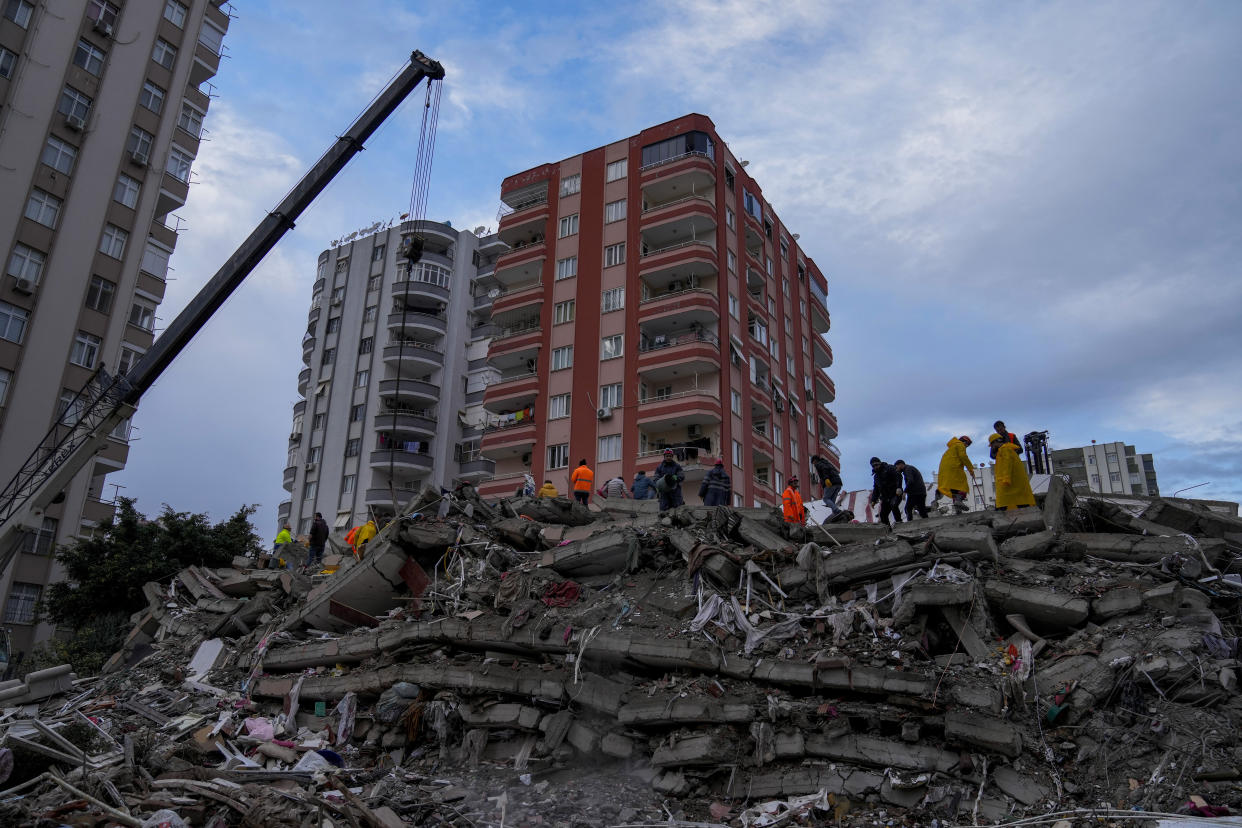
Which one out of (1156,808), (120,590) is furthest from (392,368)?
(1156,808)

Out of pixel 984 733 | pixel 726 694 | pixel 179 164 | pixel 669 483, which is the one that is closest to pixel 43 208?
pixel 179 164

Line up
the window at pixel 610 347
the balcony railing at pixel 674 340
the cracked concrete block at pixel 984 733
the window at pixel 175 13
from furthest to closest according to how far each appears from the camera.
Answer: the window at pixel 610 347
the window at pixel 175 13
the balcony railing at pixel 674 340
the cracked concrete block at pixel 984 733

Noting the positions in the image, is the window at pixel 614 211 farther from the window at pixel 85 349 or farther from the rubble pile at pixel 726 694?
the rubble pile at pixel 726 694

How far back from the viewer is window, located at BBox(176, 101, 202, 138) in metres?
33.6

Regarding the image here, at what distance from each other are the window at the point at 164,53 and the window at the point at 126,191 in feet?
17.3

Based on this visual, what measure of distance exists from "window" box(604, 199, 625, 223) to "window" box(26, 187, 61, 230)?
2026 centimetres

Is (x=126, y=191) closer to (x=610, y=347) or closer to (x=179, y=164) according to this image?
(x=179, y=164)

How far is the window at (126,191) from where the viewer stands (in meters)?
30.2

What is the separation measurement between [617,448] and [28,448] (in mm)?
19661

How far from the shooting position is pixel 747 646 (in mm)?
8836

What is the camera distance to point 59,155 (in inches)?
1122

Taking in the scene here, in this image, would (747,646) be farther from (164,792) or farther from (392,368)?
(392,368)

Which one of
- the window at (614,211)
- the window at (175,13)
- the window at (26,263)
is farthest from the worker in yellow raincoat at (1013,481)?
the window at (175,13)

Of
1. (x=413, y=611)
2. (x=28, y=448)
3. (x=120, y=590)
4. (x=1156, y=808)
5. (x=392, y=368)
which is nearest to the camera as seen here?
(x=1156, y=808)
